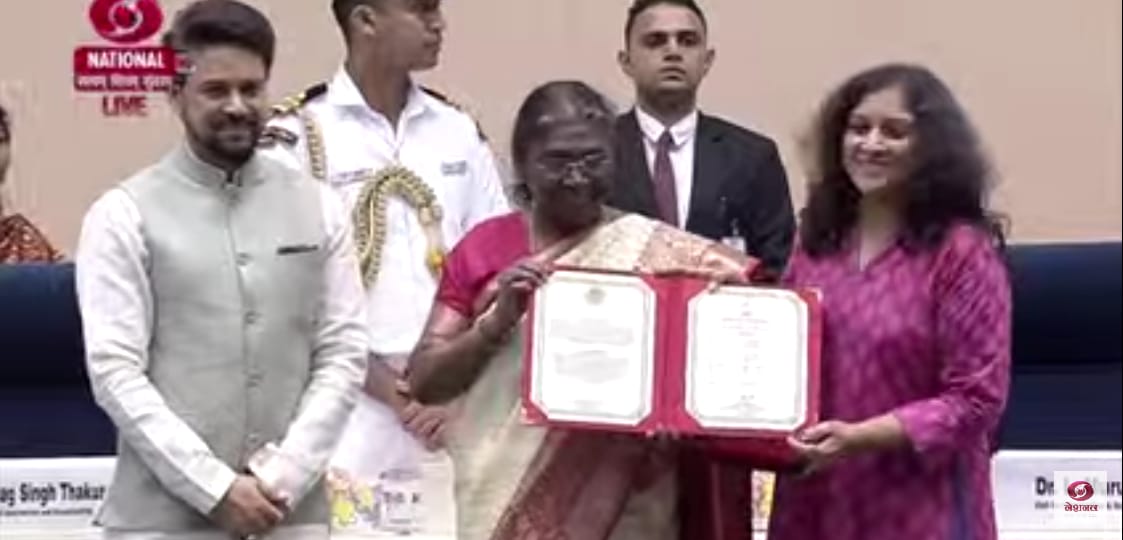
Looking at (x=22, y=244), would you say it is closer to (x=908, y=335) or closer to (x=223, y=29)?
(x=223, y=29)

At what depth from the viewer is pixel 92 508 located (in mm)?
5039

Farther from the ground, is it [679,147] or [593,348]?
[679,147]

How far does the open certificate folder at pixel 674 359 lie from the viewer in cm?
338

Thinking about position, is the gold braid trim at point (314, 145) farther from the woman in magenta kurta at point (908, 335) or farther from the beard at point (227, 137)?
the woman in magenta kurta at point (908, 335)

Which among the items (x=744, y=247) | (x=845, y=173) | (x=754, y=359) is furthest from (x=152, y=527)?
(x=744, y=247)

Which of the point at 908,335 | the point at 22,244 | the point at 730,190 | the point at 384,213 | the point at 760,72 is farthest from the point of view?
the point at 760,72

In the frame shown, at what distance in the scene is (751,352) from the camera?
3.43 metres

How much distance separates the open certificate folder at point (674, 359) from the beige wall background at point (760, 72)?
7.96 ft

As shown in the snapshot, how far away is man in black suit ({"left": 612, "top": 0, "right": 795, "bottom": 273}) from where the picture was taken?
183 inches

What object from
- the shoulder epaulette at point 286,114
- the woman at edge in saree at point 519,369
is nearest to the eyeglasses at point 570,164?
the woman at edge in saree at point 519,369

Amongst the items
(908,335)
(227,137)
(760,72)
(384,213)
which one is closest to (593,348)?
(908,335)

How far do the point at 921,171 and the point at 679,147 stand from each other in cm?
138

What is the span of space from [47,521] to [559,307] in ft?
6.59

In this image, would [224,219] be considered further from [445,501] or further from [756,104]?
[756,104]
